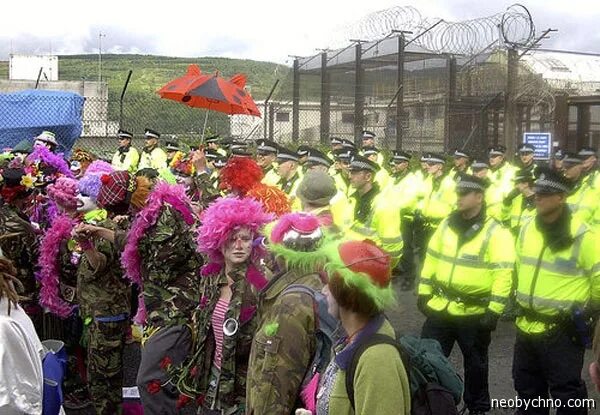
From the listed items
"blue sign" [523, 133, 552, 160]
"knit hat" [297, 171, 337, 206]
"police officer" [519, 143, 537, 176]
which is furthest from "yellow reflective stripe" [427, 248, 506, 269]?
"blue sign" [523, 133, 552, 160]

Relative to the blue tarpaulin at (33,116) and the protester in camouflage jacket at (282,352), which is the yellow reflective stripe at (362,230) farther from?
the blue tarpaulin at (33,116)

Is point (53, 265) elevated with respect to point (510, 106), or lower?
lower

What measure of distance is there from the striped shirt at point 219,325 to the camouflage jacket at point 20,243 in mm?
2336

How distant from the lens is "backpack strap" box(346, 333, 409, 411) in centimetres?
263

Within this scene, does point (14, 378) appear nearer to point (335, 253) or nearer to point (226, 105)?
point (335, 253)

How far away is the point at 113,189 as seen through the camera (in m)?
5.03

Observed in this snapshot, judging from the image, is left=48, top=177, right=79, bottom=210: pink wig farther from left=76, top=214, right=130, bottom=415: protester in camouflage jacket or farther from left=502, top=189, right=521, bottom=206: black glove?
left=502, top=189, right=521, bottom=206: black glove

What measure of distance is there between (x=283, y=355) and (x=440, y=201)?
804 centimetres

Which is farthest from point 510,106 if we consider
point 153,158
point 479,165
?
point 153,158

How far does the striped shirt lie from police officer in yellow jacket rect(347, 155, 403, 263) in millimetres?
3972

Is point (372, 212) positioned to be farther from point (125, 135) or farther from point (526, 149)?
point (125, 135)

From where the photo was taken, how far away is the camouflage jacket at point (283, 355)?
→ 306 cm

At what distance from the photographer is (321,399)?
9.29 ft

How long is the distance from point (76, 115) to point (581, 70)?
18.0 meters
